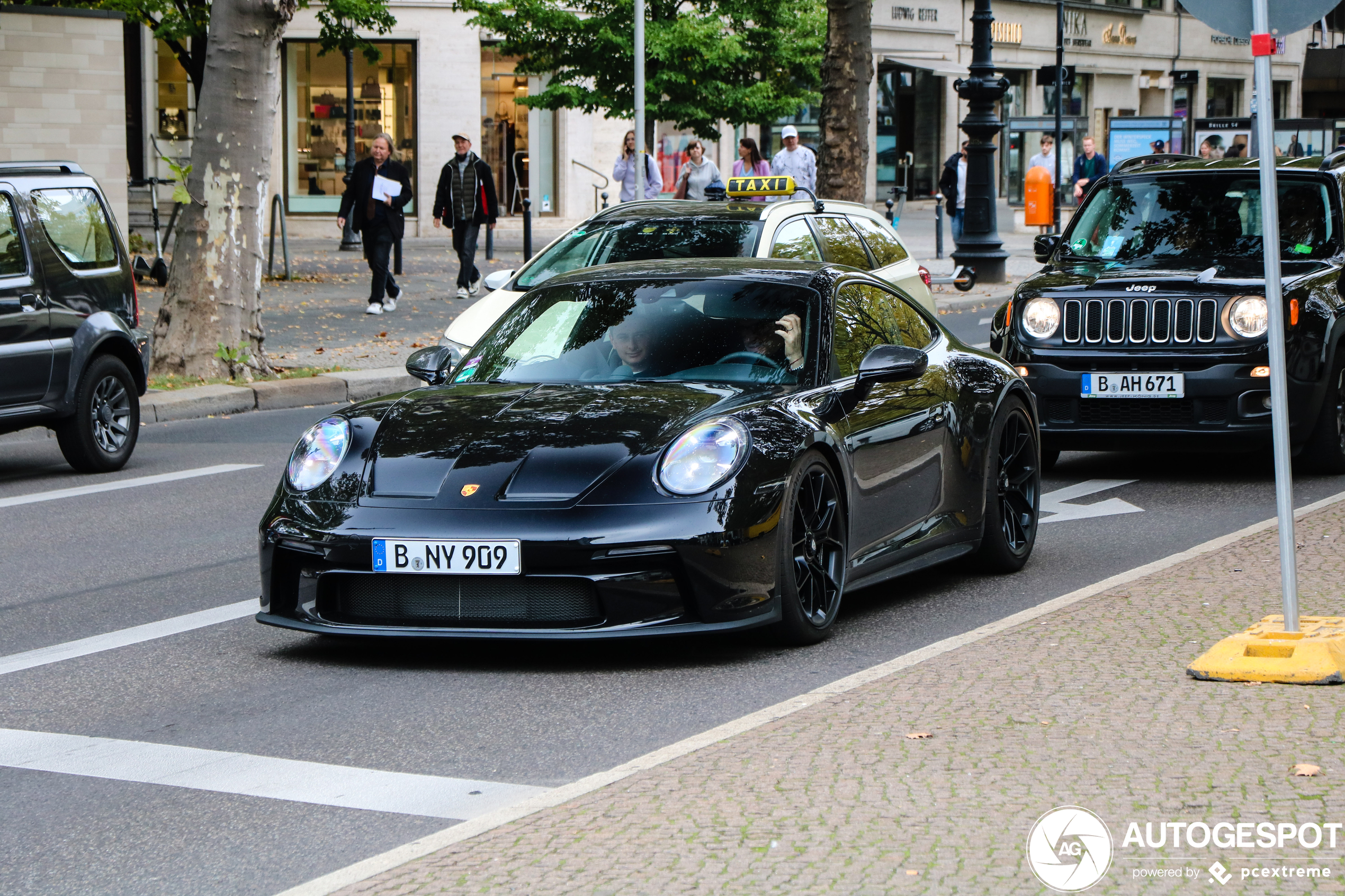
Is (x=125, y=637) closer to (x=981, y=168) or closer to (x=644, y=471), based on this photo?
(x=644, y=471)

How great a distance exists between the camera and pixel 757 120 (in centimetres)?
3428

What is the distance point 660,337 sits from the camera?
721 cm

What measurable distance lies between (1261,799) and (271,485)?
7.59 m

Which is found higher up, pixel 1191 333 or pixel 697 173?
pixel 697 173

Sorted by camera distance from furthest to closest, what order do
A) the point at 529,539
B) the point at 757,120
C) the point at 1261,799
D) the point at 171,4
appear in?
the point at 757,120, the point at 171,4, the point at 529,539, the point at 1261,799

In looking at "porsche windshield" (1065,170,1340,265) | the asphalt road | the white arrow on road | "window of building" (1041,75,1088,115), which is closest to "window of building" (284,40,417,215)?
"window of building" (1041,75,1088,115)

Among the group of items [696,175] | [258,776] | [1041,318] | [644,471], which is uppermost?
[696,175]

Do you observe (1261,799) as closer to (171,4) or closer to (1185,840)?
(1185,840)

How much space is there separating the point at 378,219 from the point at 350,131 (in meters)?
17.5

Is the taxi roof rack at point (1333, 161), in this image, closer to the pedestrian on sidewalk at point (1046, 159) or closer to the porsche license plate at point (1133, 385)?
the porsche license plate at point (1133, 385)

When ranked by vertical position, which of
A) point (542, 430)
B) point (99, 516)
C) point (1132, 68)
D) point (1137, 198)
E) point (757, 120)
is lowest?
point (99, 516)

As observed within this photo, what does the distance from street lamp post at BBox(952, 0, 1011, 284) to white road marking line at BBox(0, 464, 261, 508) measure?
16547 mm

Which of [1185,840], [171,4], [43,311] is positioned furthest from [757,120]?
[1185,840]

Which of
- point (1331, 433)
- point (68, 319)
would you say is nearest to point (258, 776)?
point (68, 319)
